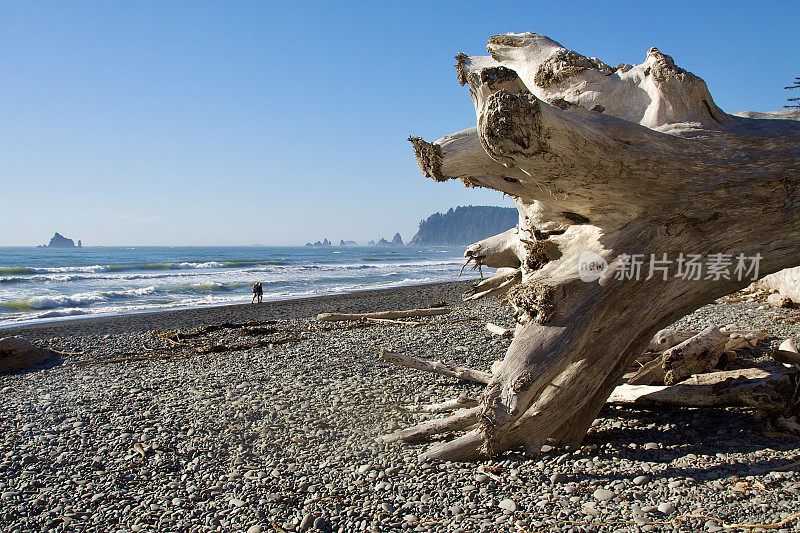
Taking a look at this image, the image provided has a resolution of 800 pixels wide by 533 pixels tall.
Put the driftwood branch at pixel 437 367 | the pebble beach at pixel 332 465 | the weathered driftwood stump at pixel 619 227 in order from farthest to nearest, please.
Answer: the driftwood branch at pixel 437 367 → the weathered driftwood stump at pixel 619 227 → the pebble beach at pixel 332 465

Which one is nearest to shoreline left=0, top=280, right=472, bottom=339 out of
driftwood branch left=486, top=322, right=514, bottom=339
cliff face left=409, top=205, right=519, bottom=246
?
driftwood branch left=486, top=322, right=514, bottom=339

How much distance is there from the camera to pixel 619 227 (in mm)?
3969

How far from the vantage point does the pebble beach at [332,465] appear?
3150mm

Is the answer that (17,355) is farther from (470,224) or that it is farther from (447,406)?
(470,224)

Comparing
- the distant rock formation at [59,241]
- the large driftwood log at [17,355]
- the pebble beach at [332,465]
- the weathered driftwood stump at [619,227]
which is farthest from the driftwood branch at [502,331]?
the distant rock formation at [59,241]

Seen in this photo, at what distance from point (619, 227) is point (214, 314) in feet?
48.8

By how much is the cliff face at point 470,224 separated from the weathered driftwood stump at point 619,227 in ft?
496

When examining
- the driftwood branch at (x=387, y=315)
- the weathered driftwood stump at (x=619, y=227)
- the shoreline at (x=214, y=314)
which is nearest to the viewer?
the weathered driftwood stump at (x=619, y=227)

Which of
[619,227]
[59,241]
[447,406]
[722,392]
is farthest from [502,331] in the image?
[59,241]

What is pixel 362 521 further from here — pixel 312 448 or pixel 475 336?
pixel 475 336

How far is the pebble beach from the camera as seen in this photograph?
3150mm

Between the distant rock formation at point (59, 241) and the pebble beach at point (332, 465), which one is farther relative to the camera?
the distant rock formation at point (59, 241)

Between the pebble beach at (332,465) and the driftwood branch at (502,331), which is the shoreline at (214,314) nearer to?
the pebble beach at (332,465)

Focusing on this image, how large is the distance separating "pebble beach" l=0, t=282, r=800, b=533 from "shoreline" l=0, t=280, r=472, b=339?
6.64 metres
